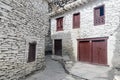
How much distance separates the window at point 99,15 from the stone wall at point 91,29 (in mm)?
243

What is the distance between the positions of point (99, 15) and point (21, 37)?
6.47 m

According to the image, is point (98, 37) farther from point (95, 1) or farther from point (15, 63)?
point (15, 63)

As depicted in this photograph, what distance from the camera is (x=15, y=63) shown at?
592 cm

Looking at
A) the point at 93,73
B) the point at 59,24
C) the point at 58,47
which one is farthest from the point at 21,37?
the point at 59,24

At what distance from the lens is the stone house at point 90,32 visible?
29.8ft

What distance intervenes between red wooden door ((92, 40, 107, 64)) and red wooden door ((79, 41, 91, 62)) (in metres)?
0.50

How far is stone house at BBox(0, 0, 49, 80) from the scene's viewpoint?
5164mm

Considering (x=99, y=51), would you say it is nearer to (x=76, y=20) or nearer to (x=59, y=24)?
(x=76, y=20)

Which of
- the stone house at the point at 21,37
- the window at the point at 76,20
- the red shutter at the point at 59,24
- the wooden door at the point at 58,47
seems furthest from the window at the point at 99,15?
the wooden door at the point at 58,47

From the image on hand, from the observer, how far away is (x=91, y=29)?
10.6m

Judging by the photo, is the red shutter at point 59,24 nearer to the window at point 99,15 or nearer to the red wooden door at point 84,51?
the red wooden door at point 84,51

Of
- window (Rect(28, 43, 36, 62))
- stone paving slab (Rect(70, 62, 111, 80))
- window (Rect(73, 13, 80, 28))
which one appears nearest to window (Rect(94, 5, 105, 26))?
window (Rect(73, 13, 80, 28))

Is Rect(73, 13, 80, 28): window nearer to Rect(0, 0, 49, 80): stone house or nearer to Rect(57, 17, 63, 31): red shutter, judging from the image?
Rect(57, 17, 63, 31): red shutter

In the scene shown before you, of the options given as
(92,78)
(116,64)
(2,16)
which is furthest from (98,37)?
(2,16)
